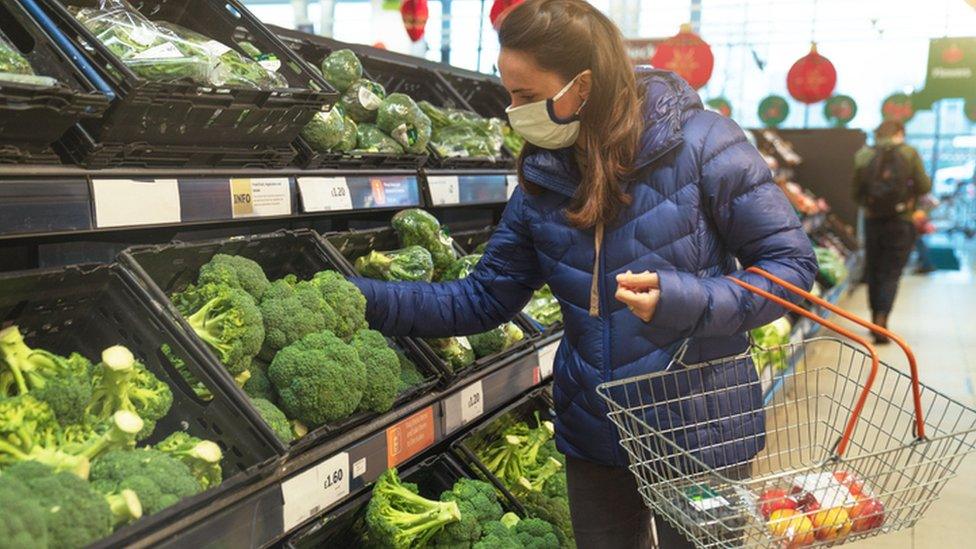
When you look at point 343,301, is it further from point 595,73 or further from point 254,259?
point 595,73

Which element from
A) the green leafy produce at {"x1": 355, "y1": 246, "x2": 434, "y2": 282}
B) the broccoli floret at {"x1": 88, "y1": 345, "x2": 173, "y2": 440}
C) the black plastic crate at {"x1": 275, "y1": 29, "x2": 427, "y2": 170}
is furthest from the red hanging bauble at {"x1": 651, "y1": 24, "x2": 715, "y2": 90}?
the broccoli floret at {"x1": 88, "y1": 345, "x2": 173, "y2": 440}

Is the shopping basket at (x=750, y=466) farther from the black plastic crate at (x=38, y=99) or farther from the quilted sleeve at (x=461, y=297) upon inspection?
the black plastic crate at (x=38, y=99)

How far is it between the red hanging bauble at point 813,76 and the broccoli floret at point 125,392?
8185 millimetres

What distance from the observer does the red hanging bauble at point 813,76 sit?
852 cm

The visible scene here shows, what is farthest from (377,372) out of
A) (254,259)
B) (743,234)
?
(743,234)

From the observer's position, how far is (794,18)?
13.7 meters

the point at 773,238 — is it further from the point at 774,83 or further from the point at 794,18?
the point at 774,83

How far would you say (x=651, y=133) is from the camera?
1.69m

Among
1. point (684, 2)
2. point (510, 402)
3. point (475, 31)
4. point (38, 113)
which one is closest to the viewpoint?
point (38, 113)

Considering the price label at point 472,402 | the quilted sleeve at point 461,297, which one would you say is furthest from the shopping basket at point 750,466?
the price label at point 472,402

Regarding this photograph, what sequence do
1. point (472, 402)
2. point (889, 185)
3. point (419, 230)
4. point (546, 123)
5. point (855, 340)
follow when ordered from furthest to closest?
point (889, 185), point (419, 230), point (472, 402), point (546, 123), point (855, 340)

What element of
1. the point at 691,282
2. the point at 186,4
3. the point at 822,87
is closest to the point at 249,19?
the point at 186,4

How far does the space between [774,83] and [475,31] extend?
499cm

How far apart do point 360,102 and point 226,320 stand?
3.84 ft
